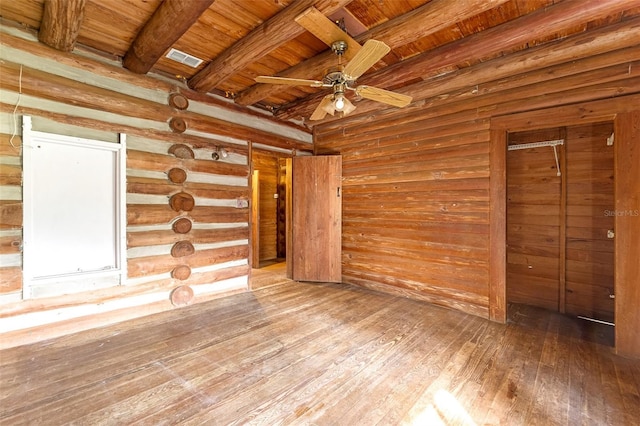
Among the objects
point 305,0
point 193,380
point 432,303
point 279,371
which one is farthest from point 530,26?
point 193,380

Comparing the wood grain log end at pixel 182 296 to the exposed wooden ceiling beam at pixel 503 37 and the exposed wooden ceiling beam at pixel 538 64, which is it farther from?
the exposed wooden ceiling beam at pixel 538 64

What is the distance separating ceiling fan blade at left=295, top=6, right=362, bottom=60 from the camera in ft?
6.24

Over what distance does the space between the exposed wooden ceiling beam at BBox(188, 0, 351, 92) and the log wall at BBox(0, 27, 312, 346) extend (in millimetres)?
569

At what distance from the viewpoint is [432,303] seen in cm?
383

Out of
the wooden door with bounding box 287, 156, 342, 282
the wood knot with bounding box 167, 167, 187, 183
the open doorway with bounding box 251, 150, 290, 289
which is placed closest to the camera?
the wood knot with bounding box 167, 167, 187, 183

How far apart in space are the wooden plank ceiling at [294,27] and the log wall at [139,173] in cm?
34

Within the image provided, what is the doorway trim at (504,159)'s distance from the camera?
2.60 m

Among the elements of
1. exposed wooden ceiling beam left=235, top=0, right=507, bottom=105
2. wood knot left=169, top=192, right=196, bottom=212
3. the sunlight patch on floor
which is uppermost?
exposed wooden ceiling beam left=235, top=0, right=507, bottom=105

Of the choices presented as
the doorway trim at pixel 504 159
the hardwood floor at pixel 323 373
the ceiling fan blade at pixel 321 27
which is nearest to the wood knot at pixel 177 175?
the hardwood floor at pixel 323 373

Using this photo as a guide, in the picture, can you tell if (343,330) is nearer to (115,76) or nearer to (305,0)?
(305,0)

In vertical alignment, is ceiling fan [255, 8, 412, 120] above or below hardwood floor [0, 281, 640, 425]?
above

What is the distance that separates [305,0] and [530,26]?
6.38ft

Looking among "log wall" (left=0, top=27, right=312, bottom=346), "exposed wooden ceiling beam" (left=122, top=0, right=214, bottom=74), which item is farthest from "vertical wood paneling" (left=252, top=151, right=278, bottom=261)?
"exposed wooden ceiling beam" (left=122, top=0, right=214, bottom=74)

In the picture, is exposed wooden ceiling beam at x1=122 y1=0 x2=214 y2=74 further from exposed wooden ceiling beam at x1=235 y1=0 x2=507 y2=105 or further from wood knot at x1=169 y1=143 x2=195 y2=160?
exposed wooden ceiling beam at x1=235 y1=0 x2=507 y2=105
